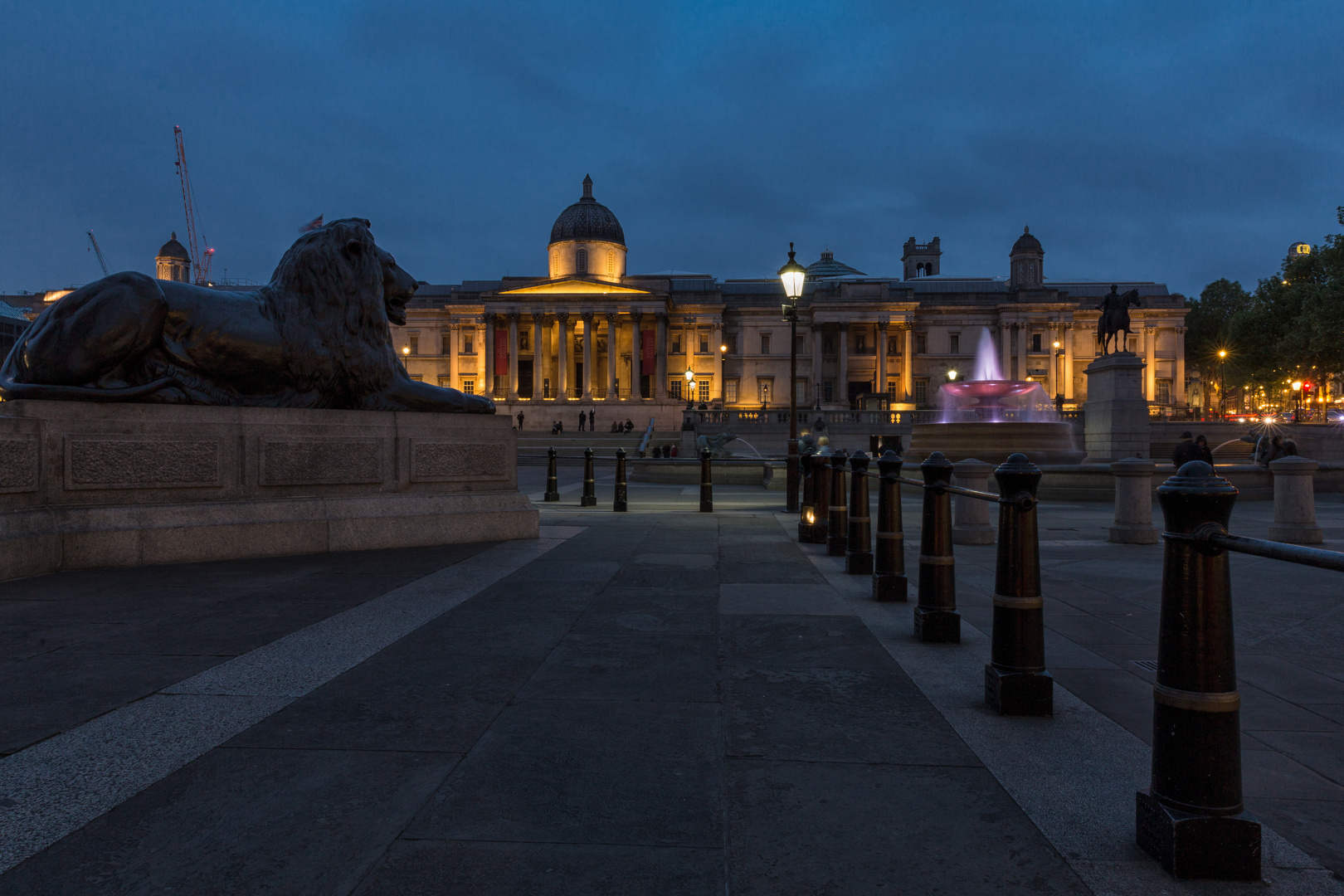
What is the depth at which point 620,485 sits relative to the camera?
14.8m

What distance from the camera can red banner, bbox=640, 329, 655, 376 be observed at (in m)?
69.8

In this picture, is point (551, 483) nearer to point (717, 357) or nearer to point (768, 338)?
point (717, 357)

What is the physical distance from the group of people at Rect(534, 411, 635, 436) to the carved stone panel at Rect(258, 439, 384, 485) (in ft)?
148

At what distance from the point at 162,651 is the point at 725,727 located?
126 inches

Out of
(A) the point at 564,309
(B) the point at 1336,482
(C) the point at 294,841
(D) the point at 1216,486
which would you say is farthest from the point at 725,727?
(A) the point at 564,309

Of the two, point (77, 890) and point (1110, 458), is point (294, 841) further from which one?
point (1110, 458)

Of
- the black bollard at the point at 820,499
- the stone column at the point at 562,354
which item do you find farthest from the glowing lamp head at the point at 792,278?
the stone column at the point at 562,354

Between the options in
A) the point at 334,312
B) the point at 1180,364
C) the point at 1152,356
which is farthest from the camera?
the point at 1180,364

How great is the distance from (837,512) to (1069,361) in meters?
77.5

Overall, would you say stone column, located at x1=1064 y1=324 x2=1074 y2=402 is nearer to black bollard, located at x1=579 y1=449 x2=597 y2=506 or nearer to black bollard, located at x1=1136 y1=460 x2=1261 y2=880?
black bollard, located at x1=579 y1=449 x2=597 y2=506

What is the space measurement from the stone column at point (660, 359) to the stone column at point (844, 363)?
16.2 m

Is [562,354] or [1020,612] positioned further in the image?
[562,354]

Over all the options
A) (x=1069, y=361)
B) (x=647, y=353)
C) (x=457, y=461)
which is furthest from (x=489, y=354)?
(x=457, y=461)

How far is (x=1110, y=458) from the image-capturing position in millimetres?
27156
